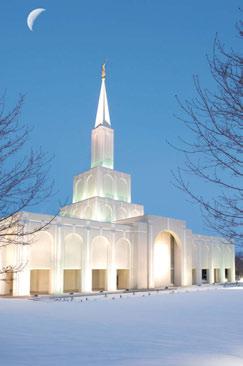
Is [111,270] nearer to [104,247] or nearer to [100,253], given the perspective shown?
[100,253]

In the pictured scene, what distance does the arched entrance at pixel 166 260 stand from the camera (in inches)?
1603

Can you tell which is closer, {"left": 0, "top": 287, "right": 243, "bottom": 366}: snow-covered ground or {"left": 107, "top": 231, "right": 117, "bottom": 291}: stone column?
{"left": 0, "top": 287, "right": 243, "bottom": 366}: snow-covered ground

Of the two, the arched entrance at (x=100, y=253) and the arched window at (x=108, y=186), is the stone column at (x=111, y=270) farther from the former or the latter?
the arched window at (x=108, y=186)

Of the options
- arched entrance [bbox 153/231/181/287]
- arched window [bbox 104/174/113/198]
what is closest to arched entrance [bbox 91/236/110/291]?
arched entrance [bbox 153/231/181/287]

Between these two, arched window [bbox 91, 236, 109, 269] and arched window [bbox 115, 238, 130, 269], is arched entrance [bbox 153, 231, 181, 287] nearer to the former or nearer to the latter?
arched window [bbox 115, 238, 130, 269]

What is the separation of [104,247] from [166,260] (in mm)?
9862

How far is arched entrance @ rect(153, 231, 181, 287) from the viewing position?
4072cm

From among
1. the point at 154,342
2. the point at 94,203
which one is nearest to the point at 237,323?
the point at 154,342

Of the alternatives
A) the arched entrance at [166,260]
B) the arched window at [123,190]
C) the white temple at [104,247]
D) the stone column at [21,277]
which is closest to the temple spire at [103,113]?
the white temple at [104,247]

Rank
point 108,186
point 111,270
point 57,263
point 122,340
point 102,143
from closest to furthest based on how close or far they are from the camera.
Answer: point 122,340
point 57,263
point 111,270
point 108,186
point 102,143

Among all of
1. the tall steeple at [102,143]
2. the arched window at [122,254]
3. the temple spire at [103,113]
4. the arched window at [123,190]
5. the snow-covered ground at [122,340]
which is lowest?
the snow-covered ground at [122,340]

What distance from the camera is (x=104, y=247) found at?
1380 inches

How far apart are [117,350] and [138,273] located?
2985 cm

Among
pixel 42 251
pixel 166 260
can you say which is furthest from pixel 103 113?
pixel 42 251
